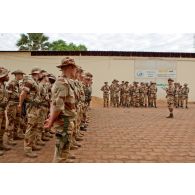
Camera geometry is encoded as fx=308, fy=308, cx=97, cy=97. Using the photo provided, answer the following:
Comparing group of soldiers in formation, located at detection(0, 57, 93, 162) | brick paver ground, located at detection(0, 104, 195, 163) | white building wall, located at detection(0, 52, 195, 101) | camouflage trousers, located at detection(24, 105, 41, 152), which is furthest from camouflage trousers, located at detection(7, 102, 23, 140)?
white building wall, located at detection(0, 52, 195, 101)

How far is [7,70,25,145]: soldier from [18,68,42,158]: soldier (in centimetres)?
109

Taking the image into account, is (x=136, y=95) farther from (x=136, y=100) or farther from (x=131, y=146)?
(x=131, y=146)

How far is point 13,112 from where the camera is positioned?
7098 millimetres

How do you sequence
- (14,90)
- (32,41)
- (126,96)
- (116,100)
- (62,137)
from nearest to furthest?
(62,137), (14,90), (126,96), (116,100), (32,41)

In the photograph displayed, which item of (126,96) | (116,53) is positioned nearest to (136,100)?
(126,96)

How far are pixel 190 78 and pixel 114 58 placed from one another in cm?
599

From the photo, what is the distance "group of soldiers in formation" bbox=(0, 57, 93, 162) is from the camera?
13.9 feet

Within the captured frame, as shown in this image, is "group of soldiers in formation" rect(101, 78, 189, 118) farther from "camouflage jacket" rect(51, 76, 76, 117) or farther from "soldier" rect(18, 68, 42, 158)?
"camouflage jacket" rect(51, 76, 76, 117)

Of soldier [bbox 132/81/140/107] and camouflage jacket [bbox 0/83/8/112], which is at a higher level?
camouflage jacket [bbox 0/83/8/112]

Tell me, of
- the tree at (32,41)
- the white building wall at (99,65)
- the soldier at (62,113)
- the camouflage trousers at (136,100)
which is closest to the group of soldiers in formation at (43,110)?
the soldier at (62,113)

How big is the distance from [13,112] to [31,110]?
4.33 ft

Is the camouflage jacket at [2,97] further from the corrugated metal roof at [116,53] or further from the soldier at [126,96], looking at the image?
the corrugated metal roof at [116,53]

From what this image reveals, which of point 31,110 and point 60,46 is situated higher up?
point 60,46

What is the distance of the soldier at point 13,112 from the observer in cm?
705
